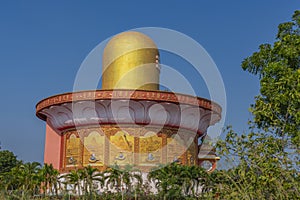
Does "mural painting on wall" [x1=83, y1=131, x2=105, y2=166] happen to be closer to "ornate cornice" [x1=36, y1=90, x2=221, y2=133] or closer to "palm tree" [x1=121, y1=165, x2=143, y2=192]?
"ornate cornice" [x1=36, y1=90, x2=221, y2=133]

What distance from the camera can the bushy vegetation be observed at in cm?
562

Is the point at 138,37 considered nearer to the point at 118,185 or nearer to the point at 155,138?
the point at 155,138

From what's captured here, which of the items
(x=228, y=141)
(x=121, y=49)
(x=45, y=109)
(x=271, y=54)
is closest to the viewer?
(x=228, y=141)

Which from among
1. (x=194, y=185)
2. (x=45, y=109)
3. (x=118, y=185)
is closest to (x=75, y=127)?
(x=45, y=109)

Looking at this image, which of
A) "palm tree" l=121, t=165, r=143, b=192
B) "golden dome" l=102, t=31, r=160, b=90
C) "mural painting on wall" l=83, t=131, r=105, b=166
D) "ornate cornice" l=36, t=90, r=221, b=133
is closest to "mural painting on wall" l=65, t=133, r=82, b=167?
"mural painting on wall" l=83, t=131, r=105, b=166

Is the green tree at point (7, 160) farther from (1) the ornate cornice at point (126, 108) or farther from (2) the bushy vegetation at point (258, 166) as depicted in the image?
(2) the bushy vegetation at point (258, 166)

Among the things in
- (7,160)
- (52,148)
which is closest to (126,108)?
(52,148)

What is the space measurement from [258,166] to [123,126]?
12.8 m

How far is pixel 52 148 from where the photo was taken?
1945 cm

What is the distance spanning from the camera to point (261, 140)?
231 inches

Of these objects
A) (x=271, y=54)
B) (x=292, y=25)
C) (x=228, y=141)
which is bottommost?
(x=228, y=141)

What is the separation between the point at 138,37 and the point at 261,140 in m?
15.8

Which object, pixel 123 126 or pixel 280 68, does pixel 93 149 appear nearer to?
pixel 123 126

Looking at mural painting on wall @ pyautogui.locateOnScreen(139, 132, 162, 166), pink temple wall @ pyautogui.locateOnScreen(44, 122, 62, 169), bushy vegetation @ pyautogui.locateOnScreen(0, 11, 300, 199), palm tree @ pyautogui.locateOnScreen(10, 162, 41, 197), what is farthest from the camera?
pink temple wall @ pyautogui.locateOnScreen(44, 122, 62, 169)
